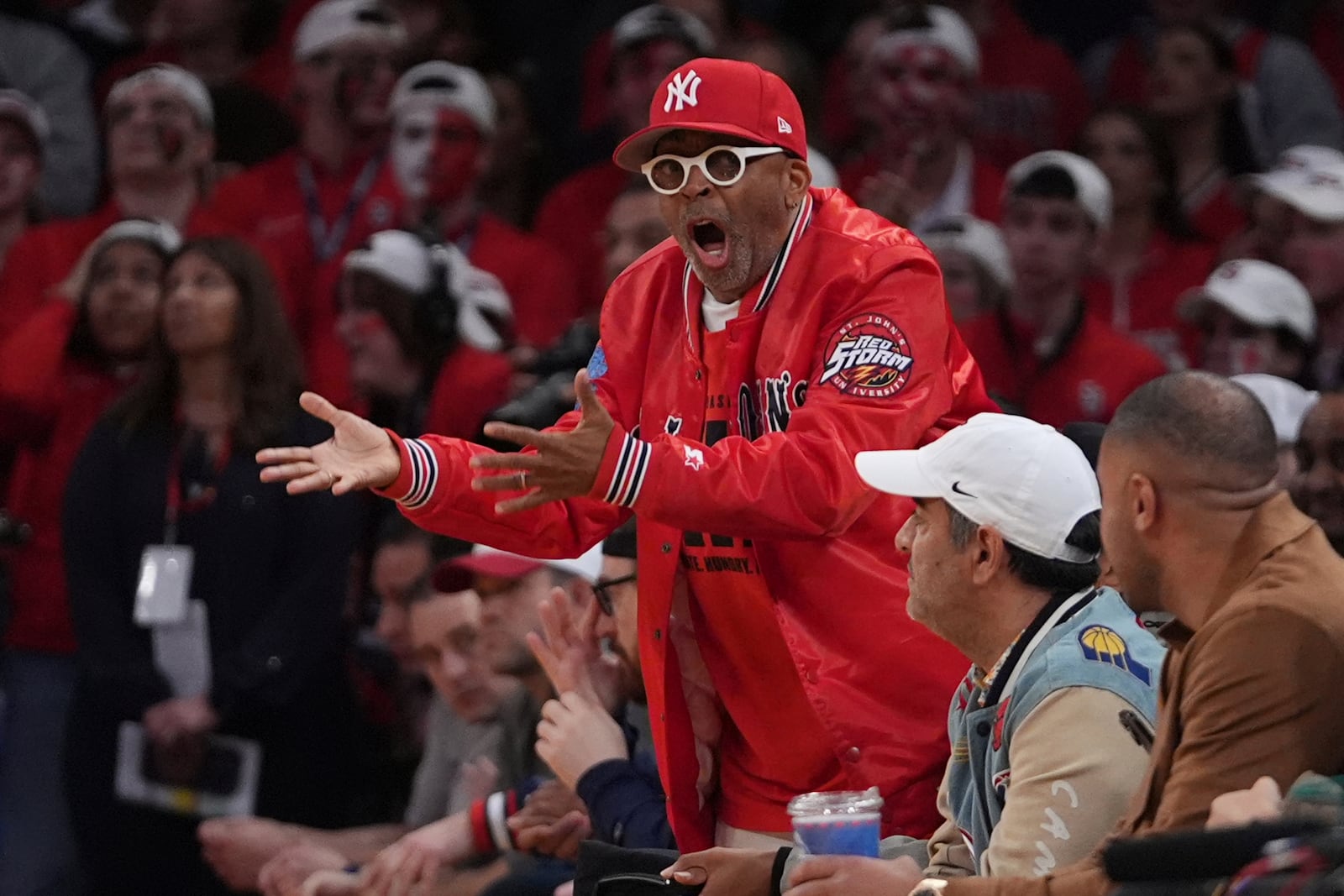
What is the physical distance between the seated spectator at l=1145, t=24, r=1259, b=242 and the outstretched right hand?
13.7 feet

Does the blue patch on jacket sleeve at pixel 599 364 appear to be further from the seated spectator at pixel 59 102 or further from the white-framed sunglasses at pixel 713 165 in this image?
the seated spectator at pixel 59 102

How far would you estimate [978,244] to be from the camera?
22.0 feet

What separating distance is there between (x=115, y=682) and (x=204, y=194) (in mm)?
1925

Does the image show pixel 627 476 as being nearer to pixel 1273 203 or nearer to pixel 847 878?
pixel 847 878

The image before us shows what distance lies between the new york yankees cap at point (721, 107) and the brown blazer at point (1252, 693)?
1235mm

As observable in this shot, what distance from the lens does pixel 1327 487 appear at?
5184 millimetres

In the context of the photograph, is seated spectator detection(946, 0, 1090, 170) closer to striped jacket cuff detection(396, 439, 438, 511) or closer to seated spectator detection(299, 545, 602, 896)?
seated spectator detection(299, 545, 602, 896)

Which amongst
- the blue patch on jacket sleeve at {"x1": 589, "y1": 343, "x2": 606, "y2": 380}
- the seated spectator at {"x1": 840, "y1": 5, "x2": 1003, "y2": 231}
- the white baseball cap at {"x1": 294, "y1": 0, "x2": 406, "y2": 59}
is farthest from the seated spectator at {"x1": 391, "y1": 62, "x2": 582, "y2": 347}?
the blue patch on jacket sleeve at {"x1": 589, "y1": 343, "x2": 606, "y2": 380}

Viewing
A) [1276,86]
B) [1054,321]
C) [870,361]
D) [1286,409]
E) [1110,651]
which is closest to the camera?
[1110,651]

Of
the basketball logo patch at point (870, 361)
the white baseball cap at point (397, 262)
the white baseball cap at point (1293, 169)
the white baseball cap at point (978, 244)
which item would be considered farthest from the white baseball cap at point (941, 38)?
the basketball logo patch at point (870, 361)

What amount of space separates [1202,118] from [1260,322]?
1358mm

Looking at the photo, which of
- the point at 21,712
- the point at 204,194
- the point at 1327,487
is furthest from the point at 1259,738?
the point at 204,194

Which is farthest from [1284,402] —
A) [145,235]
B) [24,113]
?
[24,113]

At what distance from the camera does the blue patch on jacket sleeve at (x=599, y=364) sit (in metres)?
4.25
